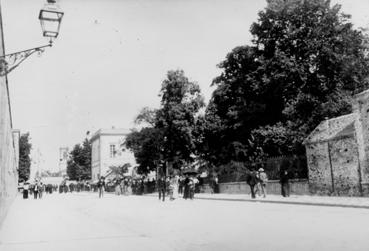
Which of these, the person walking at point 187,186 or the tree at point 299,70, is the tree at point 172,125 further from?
the person walking at point 187,186

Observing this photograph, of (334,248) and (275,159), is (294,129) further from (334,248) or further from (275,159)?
(334,248)

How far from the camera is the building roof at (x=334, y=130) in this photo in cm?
2476

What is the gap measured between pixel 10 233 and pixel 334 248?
27.3 ft

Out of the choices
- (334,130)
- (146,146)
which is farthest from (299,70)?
(146,146)

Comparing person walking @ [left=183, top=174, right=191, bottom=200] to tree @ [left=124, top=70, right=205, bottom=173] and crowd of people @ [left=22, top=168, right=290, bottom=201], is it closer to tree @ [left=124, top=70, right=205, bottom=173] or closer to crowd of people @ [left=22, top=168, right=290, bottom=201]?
crowd of people @ [left=22, top=168, right=290, bottom=201]

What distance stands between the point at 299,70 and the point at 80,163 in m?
76.3

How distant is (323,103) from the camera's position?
34.0 meters

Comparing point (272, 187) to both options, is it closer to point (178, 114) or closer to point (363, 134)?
point (363, 134)

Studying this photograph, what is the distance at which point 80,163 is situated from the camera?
334ft

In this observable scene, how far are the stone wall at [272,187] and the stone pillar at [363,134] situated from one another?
4.68 metres

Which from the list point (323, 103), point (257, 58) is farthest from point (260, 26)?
point (323, 103)

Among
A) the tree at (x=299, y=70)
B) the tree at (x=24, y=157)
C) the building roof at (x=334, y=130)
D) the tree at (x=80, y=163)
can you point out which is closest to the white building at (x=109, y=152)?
the tree at (x=24, y=157)

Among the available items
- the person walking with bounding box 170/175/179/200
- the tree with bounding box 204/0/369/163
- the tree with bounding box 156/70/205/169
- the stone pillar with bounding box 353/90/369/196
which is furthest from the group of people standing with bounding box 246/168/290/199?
the tree with bounding box 156/70/205/169

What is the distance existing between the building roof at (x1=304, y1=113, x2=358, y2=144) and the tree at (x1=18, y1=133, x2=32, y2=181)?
62.4 m
